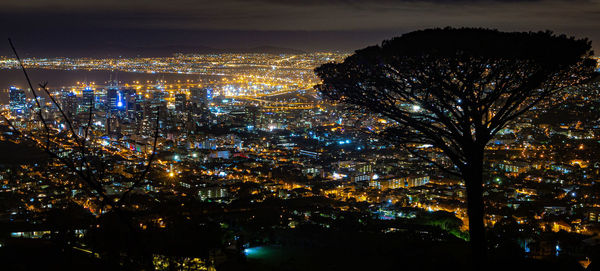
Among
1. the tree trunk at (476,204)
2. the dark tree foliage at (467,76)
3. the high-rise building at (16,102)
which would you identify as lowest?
the tree trunk at (476,204)

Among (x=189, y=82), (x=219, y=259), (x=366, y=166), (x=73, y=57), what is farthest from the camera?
(x=73, y=57)

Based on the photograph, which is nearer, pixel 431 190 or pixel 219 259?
pixel 219 259

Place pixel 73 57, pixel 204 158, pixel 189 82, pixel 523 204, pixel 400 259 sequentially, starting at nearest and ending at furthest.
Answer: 1. pixel 400 259
2. pixel 523 204
3. pixel 204 158
4. pixel 189 82
5. pixel 73 57

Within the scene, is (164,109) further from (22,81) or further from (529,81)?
(529,81)

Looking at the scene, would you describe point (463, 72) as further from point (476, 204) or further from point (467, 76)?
point (476, 204)

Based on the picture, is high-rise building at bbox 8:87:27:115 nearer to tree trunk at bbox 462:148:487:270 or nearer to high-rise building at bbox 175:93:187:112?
high-rise building at bbox 175:93:187:112

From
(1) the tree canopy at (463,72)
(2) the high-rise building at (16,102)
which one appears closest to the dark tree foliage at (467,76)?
(1) the tree canopy at (463,72)

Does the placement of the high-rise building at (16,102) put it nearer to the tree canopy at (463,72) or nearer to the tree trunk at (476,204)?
the tree canopy at (463,72)

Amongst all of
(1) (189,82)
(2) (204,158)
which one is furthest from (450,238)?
(1) (189,82)
